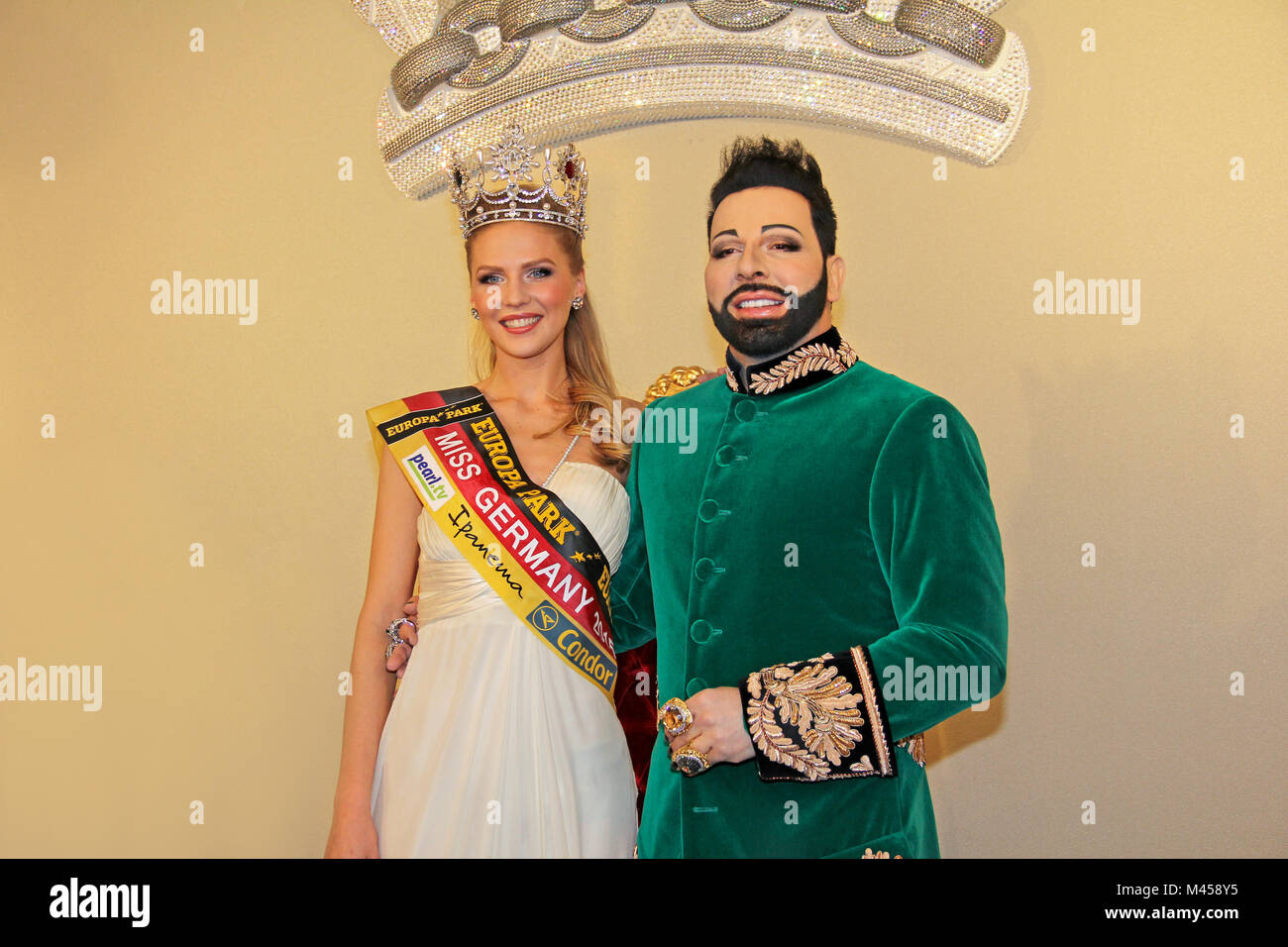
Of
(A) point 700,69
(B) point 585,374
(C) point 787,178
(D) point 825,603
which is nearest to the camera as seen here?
(D) point 825,603

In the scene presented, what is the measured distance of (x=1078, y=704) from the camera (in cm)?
234

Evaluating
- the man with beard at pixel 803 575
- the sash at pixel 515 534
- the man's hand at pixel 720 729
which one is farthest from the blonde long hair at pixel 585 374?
the man's hand at pixel 720 729

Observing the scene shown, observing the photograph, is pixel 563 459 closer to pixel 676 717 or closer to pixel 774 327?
pixel 774 327

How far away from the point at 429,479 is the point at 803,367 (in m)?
0.65

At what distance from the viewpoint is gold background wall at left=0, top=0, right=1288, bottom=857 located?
234 centimetres

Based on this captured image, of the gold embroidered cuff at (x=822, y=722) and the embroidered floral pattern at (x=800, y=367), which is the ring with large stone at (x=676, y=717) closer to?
the gold embroidered cuff at (x=822, y=722)

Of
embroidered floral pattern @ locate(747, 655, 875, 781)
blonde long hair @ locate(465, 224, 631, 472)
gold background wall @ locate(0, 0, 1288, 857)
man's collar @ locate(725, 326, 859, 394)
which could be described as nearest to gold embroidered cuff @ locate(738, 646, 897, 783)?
embroidered floral pattern @ locate(747, 655, 875, 781)

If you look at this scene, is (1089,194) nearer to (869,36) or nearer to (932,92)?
(932,92)

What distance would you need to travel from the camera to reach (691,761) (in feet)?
4.55

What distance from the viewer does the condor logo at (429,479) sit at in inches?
72.9

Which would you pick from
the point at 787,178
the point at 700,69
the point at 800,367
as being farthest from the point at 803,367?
the point at 700,69

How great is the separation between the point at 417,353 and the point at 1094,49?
151cm
